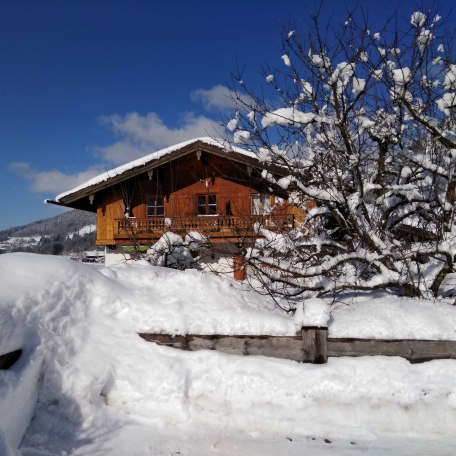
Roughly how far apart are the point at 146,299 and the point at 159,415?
4.79 ft

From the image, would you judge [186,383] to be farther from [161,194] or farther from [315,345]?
[161,194]

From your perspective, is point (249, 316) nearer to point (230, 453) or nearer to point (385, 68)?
point (230, 453)

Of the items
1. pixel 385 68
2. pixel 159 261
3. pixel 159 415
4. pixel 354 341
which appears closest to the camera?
pixel 159 415

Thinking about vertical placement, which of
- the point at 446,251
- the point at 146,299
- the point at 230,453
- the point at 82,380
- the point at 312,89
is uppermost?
the point at 312,89

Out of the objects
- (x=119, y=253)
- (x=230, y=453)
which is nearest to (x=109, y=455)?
(x=230, y=453)

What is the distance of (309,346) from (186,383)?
4.69 feet

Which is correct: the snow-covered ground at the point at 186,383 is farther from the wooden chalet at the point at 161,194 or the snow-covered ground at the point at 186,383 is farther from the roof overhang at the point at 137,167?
the wooden chalet at the point at 161,194

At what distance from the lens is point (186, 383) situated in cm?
443

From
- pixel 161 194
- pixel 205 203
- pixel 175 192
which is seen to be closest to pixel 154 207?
pixel 161 194

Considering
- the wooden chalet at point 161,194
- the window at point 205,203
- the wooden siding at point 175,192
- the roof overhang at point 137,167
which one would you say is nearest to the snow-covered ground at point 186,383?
the roof overhang at point 137,167

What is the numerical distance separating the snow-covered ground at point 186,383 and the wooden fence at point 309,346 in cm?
10

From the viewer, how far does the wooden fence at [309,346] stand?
15.5 ft

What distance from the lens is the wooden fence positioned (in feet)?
15.5

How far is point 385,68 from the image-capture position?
6.77m
